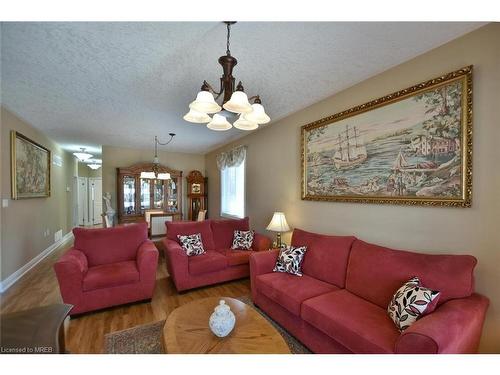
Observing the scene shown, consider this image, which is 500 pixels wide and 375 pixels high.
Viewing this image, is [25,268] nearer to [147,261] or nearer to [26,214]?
[26,214]

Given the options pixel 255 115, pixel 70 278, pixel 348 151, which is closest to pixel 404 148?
pixel 348 151

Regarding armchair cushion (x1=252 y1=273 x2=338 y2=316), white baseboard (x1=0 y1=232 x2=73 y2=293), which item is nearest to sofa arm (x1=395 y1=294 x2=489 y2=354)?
armchair cushion (x1=252 y1=273 x2=338 y2=316)

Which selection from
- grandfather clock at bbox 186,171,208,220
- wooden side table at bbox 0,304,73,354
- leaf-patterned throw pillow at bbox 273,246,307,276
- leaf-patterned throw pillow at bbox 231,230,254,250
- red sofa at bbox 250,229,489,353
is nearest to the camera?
wooden side table at bbox 0,304,73,354

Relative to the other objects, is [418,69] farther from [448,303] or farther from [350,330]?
[350,330]

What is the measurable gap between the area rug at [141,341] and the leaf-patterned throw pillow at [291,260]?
52cm

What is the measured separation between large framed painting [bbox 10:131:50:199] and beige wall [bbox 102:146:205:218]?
1054 millimetres

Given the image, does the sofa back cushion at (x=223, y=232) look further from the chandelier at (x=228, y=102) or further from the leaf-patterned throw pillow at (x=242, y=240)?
the chandelier at (x=228, y=102)

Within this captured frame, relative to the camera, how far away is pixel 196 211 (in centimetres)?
586

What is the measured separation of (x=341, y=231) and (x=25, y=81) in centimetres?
361

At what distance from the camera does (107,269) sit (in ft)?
8.00

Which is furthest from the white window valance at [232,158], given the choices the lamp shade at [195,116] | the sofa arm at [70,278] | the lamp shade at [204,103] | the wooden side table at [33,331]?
the wooden side table at [33,331]

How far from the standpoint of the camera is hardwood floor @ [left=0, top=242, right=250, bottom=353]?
1880 millimetres

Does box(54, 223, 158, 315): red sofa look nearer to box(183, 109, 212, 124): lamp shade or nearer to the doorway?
box(183, 109, 212, 124): lamp shade
